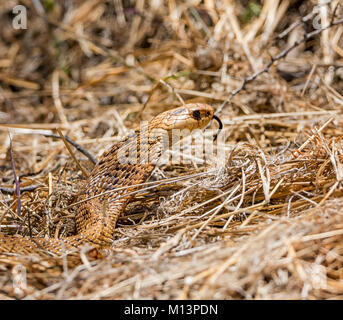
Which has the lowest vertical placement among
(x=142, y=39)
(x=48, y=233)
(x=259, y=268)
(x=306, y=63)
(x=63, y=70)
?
(x=259, y=268)

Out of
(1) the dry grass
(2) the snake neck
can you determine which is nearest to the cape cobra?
(2) the snake neck

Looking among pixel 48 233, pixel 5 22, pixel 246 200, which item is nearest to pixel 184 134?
pixel 246 200

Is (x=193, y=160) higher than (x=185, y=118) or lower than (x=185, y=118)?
lower

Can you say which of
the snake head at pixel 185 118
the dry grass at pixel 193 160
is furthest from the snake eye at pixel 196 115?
the dry grass at pixel 193 160

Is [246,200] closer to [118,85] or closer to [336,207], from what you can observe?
[336,207]

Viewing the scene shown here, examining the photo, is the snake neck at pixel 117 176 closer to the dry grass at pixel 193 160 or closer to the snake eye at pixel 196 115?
the dry grass at pixel 193 160

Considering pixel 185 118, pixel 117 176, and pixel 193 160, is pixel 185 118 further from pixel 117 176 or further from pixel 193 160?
pixel 117 176

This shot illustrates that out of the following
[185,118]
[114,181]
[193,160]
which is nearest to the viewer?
[114,181]

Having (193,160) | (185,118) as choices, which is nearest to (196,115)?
(185,118)
